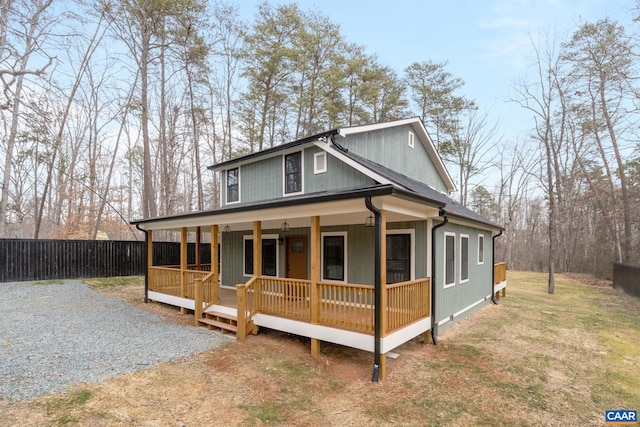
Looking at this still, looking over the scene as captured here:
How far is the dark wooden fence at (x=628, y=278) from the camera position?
45.8ft

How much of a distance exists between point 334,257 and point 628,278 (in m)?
15.7

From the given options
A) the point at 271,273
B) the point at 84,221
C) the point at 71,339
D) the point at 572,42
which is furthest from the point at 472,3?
the point at 84,221

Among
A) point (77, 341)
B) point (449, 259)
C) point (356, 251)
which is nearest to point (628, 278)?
point (449, 259)

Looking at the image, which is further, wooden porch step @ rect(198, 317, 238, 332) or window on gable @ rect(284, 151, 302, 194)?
window on gable @ rect(284, 151, 302, 194)

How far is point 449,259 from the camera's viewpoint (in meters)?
8.09

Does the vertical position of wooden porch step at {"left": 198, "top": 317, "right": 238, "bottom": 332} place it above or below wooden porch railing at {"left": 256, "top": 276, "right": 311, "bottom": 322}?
below

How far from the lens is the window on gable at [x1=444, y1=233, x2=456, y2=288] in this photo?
25.8 ft

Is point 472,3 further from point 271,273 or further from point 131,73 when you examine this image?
point 131,73

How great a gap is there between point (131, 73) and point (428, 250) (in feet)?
66.2

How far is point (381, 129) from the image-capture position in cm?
984

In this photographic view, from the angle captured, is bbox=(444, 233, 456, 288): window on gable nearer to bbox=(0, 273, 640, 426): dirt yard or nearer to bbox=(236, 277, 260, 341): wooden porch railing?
bbox=(0, 273, 640, 426): dirt yard

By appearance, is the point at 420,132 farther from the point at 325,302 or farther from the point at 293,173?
the point at 325,302

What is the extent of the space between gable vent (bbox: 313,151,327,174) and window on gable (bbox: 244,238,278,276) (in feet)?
9.84

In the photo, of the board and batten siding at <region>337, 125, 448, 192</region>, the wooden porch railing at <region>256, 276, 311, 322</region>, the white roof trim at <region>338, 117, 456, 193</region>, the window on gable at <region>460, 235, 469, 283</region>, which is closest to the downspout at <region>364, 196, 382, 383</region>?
the wooden porch railing at <region>256, 276, 311, 322</region>
